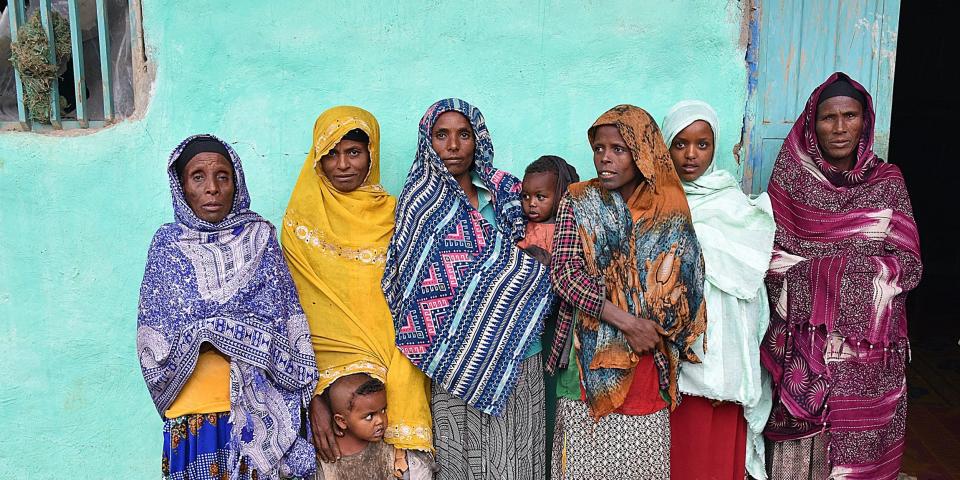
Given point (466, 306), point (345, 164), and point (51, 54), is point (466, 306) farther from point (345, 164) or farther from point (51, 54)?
point (51, 54)

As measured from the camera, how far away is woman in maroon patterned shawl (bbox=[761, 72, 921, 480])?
2963 millimetres

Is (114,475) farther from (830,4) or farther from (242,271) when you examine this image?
(830,4)

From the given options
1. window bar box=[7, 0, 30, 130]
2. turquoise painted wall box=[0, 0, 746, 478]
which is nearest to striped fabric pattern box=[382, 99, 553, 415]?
turquoise painted wall box=[0, 0, 746, 478]

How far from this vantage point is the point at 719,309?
9.71 ft

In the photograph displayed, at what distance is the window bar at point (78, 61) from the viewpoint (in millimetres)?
3375

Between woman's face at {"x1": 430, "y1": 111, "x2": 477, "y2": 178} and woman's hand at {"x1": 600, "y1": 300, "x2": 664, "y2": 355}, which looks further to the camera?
woman's face at {"x1": 430, "y1": 111, "x2": 477, "y2": 178}

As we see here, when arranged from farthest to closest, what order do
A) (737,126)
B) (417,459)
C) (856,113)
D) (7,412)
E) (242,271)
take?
(737,126)
(7,412)
(856,113)
(417,459)
(242,271)

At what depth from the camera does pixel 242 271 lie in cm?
263

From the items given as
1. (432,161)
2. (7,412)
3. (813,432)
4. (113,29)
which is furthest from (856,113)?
(7,412)

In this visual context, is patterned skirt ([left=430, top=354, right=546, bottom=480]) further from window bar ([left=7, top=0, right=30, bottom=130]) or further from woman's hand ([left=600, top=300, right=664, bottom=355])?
window bar ([left=7, top=0, right=30, bottom=130])

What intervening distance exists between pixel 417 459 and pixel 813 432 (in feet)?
5.31

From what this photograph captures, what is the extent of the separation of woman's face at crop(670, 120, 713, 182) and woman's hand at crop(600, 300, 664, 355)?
0.66 metres

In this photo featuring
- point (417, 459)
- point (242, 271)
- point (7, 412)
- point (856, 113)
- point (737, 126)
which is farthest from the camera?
point (737, 126)

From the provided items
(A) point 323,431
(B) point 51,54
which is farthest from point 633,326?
(B) point 51,54
